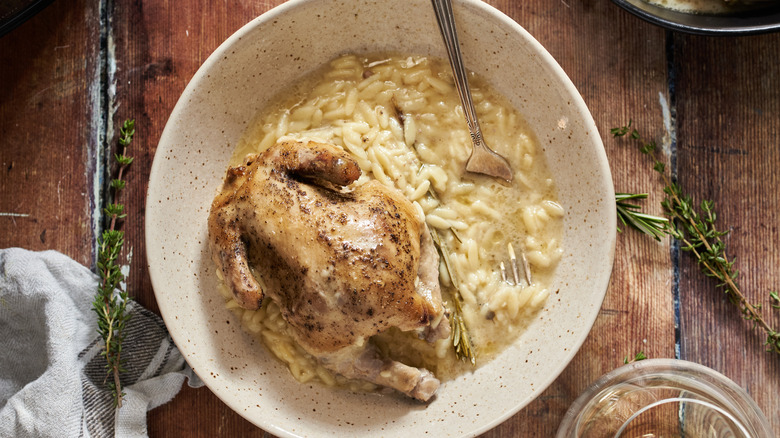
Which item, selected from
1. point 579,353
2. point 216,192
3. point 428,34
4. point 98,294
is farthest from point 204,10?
point 579,353

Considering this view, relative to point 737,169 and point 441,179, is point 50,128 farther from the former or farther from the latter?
point 737,169

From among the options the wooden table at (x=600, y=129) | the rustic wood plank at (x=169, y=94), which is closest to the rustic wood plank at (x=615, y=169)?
the wooden table at (x=600, y=129)

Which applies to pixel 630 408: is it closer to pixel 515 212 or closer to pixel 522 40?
pixel 515 212

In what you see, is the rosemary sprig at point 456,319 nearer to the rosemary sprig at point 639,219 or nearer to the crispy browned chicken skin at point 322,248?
the crispy browned chicken skin at point 322,248

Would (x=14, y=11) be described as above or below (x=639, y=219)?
above

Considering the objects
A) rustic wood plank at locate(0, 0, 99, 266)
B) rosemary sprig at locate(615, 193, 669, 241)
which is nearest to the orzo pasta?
rosemary sprig at locate(615, 193, 669, 241)

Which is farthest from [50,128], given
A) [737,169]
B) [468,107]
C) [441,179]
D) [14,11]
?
[737,169]

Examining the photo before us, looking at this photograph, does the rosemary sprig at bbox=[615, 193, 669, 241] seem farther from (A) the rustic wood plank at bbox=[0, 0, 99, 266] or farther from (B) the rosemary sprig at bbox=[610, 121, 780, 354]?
(A) the rustic wood plank at bbox=[0, 0, 99, 266]
